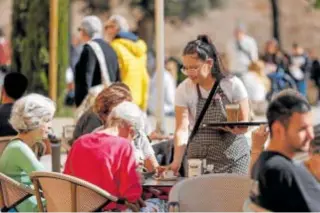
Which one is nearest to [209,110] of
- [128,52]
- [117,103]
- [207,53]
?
[207,53]

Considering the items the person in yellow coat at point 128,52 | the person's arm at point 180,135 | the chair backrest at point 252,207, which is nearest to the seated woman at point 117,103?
the person's arm at point 180,135

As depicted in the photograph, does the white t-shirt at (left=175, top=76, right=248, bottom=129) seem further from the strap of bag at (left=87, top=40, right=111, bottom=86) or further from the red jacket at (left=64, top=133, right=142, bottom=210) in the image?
the strap of bag at (left=87, top=40, right=111, bottom=86)

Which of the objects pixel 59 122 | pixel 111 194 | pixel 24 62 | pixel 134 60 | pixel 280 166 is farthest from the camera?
pixel 24 62

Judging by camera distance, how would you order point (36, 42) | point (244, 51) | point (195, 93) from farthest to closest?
point (244, 51)
point (36, 42)
point (195, 93)

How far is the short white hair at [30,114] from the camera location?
6707 millimetres

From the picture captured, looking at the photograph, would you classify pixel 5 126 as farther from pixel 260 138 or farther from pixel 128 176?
pixel 260 138

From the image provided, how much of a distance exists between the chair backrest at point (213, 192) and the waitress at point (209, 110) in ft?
4.64

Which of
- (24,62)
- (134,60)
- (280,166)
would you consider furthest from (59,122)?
(280,166)

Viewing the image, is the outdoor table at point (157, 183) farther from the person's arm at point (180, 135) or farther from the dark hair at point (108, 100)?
the dark hair at point (108, 100)

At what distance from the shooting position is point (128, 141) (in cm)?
626

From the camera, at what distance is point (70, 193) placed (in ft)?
20.3

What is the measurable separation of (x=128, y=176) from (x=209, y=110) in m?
1.15

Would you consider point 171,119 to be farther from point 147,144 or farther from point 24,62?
point 147,144

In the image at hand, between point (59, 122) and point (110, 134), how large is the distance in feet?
37.3
